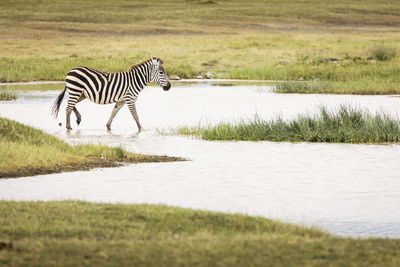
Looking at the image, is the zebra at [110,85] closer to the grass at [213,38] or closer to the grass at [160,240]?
the grass at [160,240]

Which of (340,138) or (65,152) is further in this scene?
(340,138)

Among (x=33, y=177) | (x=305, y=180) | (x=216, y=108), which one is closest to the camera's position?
(x=33, y=177)

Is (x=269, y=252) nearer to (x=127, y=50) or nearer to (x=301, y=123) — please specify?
(x=301, y=123)

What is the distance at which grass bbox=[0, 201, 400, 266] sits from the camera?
8.55 meters

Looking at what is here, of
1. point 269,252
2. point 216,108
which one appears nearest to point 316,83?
point 216,108

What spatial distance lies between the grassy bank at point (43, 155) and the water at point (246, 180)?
0.48 metres

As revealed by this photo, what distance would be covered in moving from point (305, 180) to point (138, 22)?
89510mm

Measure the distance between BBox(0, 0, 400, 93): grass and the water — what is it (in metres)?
15.8

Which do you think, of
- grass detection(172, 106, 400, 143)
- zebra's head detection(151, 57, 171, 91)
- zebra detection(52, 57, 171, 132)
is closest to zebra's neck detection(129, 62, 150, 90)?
zebra detection(52, 57, 171, 132)

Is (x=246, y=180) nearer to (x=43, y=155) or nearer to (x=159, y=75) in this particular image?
(x=43, y=155)

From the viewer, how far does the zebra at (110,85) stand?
81.7 feet

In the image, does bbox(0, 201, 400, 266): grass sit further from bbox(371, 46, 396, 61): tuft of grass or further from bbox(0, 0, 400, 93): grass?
bbox(371, 46, 396, 61): tuft of grass

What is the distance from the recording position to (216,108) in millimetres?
31562

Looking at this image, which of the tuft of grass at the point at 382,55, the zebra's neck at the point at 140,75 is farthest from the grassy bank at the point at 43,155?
the tuft of grass at the point at 382,55
